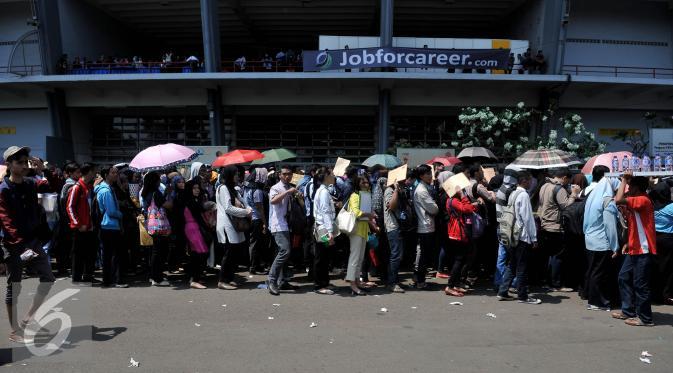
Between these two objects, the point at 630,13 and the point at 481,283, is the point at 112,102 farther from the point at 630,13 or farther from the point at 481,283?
the point at 630,13

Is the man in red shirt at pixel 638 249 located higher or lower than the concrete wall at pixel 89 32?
lower

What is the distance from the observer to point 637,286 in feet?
18.8

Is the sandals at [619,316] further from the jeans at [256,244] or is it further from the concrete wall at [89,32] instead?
the concrete wall at [89,32]

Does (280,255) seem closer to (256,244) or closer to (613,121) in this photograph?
(256,244)

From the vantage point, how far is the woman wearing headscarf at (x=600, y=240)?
6406 millimetres

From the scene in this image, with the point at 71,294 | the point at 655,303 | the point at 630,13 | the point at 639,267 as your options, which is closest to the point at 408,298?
the point at 639,267

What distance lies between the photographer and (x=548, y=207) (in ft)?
25.1

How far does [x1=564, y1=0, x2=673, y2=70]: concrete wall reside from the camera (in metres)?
20.7

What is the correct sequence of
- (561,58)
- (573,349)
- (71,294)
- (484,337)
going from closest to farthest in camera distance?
1. (573,349)
2. (484,337)
3. (71,294)
4. (561,58)

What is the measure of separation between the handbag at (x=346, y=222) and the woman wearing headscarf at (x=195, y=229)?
7.62ft

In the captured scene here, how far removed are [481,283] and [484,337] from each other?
298 centimetres

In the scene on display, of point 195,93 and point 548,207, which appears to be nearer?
point 548,207

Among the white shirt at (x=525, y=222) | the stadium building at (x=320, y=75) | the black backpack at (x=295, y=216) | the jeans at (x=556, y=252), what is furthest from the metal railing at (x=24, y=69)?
the jeans at (x=556, y=252)

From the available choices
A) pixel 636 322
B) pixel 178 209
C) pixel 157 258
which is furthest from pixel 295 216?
pixel 636 322
